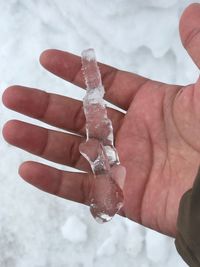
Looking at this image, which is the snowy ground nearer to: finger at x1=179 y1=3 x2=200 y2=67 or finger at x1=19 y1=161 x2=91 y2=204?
finger at x1=19 y1=161 x2=91 y2=204

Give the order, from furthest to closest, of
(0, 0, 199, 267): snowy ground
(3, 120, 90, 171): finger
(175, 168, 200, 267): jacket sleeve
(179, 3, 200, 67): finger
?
1. (0, 0, 199, 267): snowy ground
2. (3, 120, 90, 171): finger
3. (179, 3, 200, 67): finger
4. (175, 168, 200, 267): jacket sleeve

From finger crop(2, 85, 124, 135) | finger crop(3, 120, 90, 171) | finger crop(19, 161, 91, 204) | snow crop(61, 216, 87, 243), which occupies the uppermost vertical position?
finger crop(2, 85, 124, 135)

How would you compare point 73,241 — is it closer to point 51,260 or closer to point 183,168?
point 51,260

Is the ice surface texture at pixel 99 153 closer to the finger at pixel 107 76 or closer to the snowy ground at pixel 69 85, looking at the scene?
the finger at pixel 107 76

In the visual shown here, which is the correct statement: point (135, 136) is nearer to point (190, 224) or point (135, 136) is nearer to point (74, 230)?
point (190, 224)

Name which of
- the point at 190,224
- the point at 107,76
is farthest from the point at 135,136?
the point at 190,224

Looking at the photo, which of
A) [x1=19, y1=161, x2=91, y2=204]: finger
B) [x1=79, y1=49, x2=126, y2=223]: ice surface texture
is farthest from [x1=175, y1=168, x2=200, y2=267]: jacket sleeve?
[x1=19, y1=161, x2=91, y2=204]: finger
